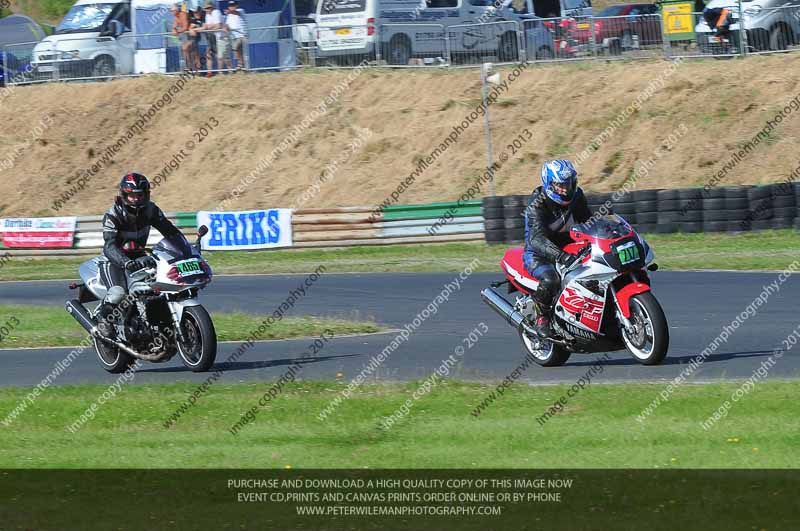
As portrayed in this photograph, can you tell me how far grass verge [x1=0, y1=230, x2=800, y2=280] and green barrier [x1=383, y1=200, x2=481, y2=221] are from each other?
0.65 m

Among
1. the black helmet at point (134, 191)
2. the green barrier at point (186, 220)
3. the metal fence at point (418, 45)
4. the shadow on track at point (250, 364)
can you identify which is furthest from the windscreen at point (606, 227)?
the metal fence at point (418, 45)

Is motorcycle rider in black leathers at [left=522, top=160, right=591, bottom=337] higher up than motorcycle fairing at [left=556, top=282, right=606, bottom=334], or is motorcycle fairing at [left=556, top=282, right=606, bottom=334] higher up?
motorcycle rider in black leathers at [left=522, top=160, right=591, bottom=337]

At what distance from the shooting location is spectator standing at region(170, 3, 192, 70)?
31723 millimetres

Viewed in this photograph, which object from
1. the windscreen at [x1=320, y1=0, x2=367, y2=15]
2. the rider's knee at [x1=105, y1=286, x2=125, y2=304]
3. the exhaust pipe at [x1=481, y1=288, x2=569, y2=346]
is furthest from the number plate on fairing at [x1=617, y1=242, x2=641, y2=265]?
the windscreen at [x1=320, y1=0, x2=367, y2=15]

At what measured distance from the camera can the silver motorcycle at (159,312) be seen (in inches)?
444

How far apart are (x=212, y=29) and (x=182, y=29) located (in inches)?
34.0

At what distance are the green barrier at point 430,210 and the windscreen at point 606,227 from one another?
45.9ft

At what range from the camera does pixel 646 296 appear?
10047mm

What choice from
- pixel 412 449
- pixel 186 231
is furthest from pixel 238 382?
pixel 186 231

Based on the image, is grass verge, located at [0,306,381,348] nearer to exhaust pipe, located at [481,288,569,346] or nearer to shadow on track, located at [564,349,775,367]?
exhaust pipe, located at [481,288,569,346]

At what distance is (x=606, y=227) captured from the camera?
10383 millimetres

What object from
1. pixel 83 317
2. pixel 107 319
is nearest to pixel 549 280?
pixel 107 319

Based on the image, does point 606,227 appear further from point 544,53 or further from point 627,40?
point 544,53
